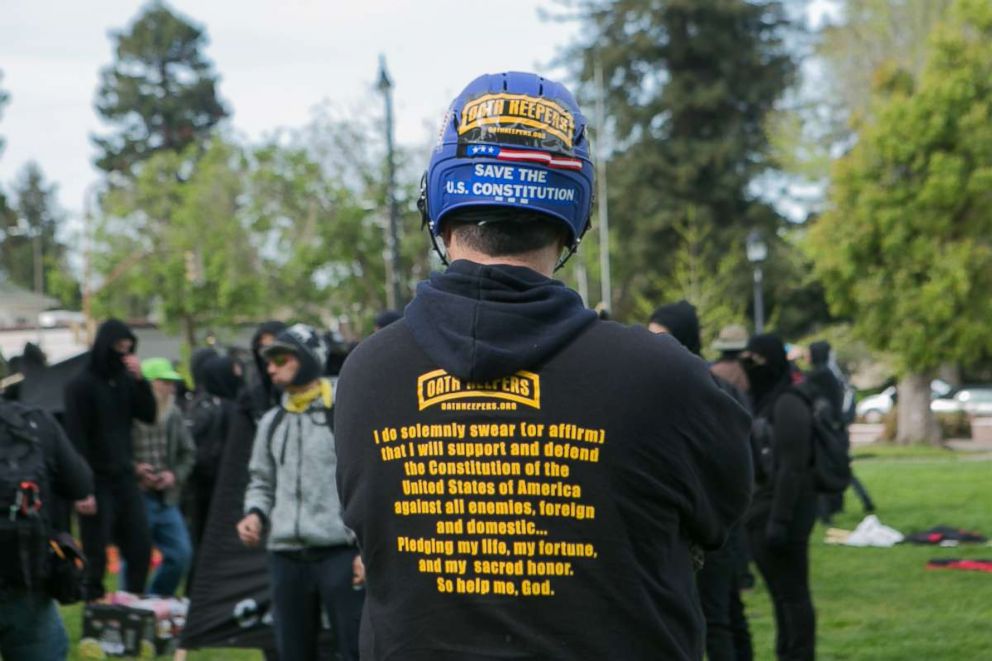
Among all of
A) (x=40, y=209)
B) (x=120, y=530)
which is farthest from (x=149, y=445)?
(x=40, y=209)

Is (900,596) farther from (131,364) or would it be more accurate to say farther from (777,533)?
(131,364)

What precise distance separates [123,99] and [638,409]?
305 feet

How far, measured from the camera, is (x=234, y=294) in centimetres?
5356

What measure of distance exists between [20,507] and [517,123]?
3554mm

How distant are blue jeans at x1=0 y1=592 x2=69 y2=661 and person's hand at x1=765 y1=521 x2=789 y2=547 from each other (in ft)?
12.1

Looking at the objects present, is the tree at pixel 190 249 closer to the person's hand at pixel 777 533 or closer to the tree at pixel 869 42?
the tree at pixel 869 42

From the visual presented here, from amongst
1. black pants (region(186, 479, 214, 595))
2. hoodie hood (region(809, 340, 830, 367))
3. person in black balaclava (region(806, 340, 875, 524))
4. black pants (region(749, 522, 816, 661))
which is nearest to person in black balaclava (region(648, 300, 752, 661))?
black pants (region(749, 522, 816, 661))

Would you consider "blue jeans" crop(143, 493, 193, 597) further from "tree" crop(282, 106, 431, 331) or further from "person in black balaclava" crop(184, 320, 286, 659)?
"tree" crop(282, 106, 431, 331)

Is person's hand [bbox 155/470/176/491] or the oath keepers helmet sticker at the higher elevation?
the oath keepers helmet sticker

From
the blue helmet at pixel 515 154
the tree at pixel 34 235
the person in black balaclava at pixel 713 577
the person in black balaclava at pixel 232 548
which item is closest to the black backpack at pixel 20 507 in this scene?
the person in black balaclava at pixel 232 548

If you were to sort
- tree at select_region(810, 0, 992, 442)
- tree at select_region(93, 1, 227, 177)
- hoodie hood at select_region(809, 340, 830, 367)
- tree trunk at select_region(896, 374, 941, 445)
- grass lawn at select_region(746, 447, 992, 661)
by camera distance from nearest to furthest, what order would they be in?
grass lawn at select_region(746, 447, 992, 661) < hoodie hood at select_region(809, 340, 830, 367) < tree at select_region(810, 0, 992, 442) < tree trunk at select_region(896, 374, 941, 445) < tree at select_region(93, 1, 227, 177)

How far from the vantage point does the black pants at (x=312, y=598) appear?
674 centimetres

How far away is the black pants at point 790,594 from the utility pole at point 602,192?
46003 mm

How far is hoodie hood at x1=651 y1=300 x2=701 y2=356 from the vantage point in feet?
24.5
